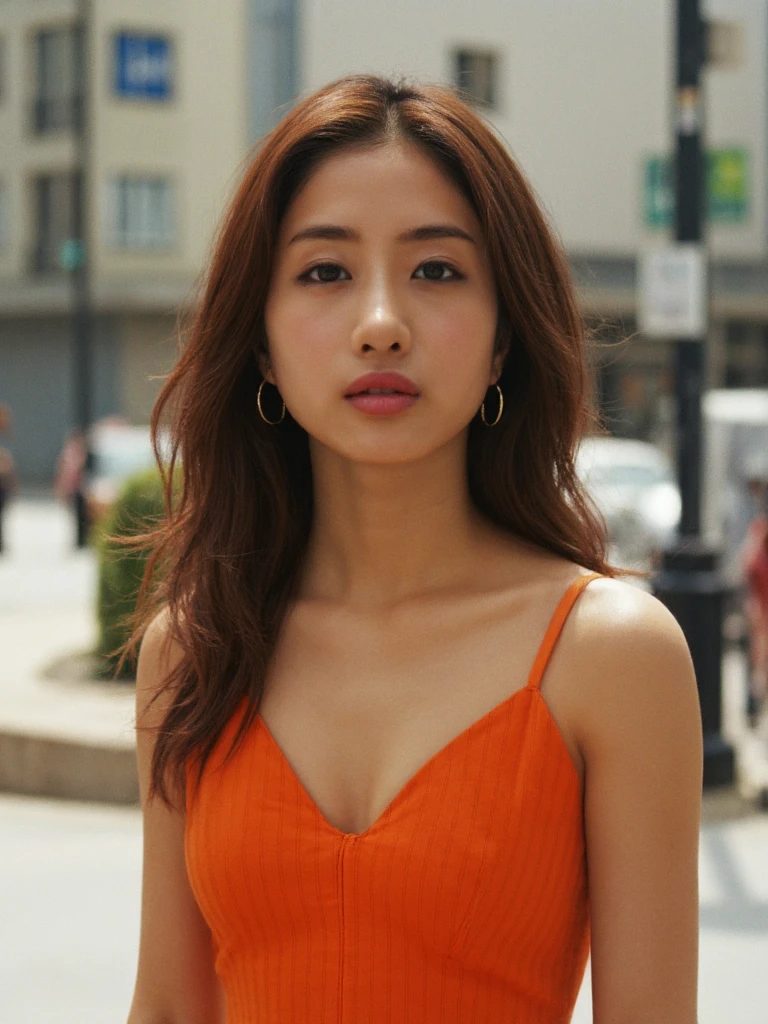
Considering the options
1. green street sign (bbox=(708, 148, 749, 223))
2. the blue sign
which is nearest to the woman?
green street sign (bbox=(708, 148, 749, 223))

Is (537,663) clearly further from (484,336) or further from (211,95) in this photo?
(211,95)

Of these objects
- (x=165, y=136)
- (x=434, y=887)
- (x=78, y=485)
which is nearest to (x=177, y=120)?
(x=165, y=136)

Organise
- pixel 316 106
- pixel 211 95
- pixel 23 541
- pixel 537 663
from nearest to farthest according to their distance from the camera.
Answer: pixel 537 663, pixel 316 106, pixel 23 541, pixel 211 95

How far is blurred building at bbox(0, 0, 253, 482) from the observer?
3641cm

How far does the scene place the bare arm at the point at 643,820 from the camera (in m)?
1.81

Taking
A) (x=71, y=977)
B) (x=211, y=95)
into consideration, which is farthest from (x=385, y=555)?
(x=211, y=95)

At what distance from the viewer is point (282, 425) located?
234cm

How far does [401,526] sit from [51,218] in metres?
37.8

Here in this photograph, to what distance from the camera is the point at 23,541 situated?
73.5 ft

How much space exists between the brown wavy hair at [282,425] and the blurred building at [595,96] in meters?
33.4

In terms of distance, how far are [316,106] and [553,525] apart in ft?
1.95

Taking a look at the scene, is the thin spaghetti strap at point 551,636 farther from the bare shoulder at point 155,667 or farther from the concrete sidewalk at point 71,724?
the concrete sidewalk at point 71,724

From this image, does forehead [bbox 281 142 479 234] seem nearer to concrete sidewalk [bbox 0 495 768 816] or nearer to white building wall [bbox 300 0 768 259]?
concrete sidewalk [bbox 0 495 768 816]

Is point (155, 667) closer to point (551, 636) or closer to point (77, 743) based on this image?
point (551, 636)
